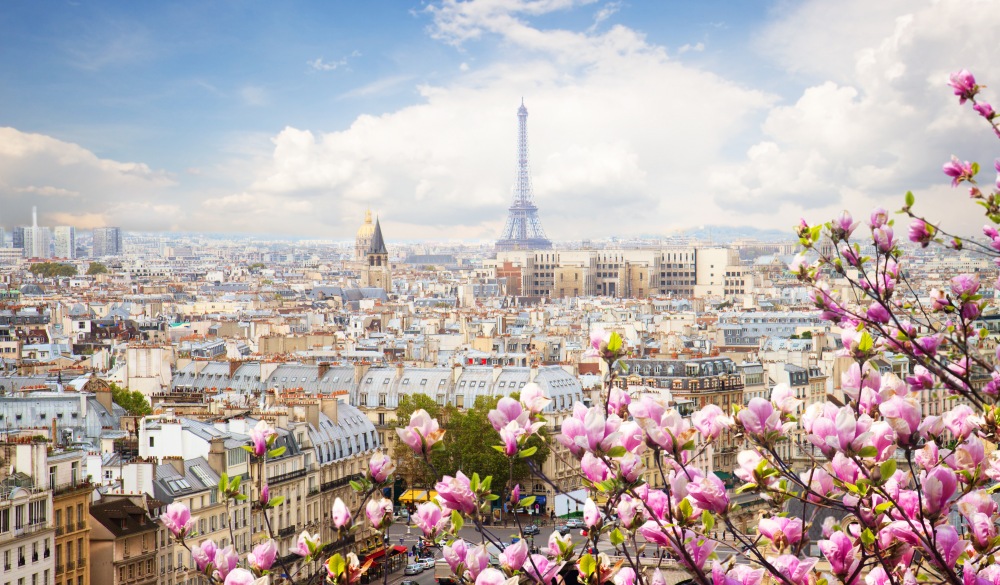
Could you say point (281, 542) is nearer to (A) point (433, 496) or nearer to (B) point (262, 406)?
(B) point (262, 406)

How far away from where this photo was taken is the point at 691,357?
168 feet

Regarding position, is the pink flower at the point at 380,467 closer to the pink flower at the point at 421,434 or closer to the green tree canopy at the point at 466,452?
the pink flower at the point at 421,434

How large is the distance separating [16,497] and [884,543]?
18.6 metres

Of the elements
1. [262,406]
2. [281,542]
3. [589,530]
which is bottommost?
[281,542]

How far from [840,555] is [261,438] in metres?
3.08

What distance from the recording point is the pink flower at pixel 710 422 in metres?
5.62

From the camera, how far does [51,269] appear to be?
532 feet

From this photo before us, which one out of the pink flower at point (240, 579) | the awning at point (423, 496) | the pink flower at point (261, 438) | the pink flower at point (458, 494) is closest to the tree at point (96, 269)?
the awning at point (423, 496)

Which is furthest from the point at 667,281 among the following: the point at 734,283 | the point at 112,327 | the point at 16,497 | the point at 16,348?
the point at 16,497

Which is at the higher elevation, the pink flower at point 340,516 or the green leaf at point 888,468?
the green leaf at point 888,468

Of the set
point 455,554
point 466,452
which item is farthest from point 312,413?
point 455,554

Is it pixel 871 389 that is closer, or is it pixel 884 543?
pixel 884 543

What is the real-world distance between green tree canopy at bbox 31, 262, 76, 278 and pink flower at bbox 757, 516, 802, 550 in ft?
529

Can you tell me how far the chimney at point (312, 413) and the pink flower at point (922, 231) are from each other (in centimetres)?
2900
